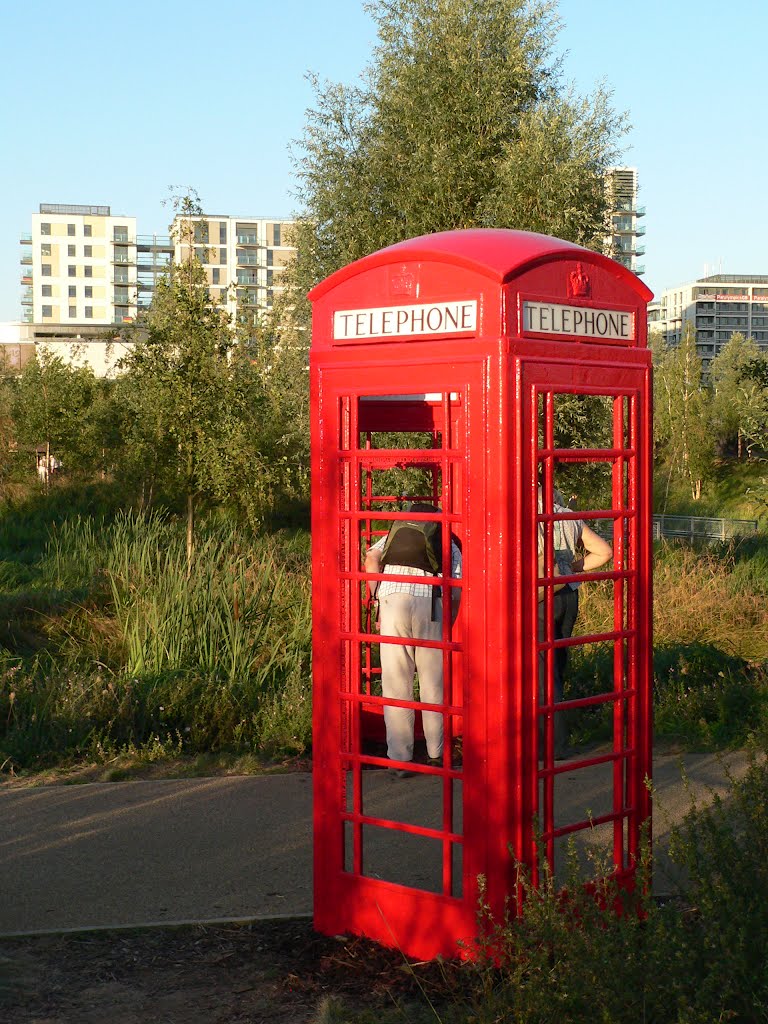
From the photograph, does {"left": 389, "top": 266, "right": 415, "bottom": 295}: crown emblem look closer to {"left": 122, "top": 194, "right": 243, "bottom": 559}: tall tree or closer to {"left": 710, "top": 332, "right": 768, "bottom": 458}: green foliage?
{"left": 710, "top": 332, "right": 768, "bottom": 458}: green foliage

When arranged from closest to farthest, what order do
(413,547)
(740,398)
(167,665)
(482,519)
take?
1. (482,519)
2. (413,547)
3. (167,665)
4. (740,398)

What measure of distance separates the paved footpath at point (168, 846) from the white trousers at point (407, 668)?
0.98 feet

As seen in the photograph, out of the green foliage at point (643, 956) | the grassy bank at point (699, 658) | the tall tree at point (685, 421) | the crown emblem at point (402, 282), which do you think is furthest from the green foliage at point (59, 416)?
the green foliage at point (643, 956)

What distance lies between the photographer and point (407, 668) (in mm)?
6504

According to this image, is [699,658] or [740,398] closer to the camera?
[699,658]

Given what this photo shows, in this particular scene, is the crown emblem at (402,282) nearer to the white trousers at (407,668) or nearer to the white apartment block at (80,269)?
the white trousers at (407,668)

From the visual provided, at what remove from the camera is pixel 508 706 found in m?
4.03

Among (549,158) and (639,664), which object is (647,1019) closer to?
(639,664)

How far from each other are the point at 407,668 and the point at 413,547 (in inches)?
28.4

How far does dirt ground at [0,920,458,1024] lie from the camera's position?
398 centimetres

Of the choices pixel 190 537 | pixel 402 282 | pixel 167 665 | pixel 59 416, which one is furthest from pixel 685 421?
pixel 402 282

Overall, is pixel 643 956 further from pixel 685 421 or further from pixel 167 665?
pixel 685 421

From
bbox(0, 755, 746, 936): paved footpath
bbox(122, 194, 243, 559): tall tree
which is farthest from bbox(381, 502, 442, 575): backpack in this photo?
bbox(122, 194, 243, 559): tall tree

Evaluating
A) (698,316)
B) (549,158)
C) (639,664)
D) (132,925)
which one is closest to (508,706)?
(639,664)
